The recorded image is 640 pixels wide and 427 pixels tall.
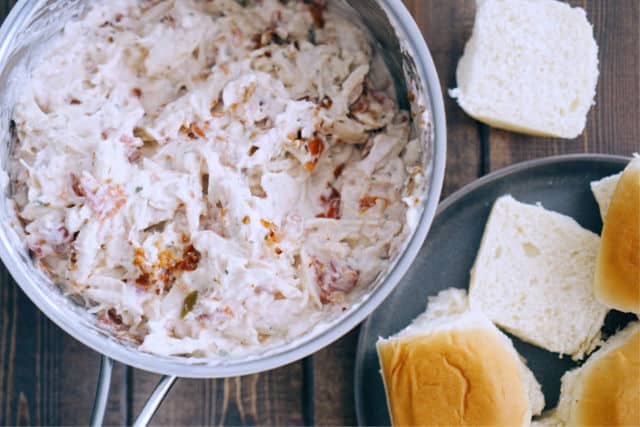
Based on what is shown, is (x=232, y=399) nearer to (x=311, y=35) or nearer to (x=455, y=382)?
(x=455, y=382)

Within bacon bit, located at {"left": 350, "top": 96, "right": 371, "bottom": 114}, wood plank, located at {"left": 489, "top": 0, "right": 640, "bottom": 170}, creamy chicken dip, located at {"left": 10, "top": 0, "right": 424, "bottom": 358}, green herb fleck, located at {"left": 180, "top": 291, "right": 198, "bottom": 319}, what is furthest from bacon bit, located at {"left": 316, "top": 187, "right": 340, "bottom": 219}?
wood plank, located at {"left": 489, "top": 0, "right": 640, "bottom": 170}

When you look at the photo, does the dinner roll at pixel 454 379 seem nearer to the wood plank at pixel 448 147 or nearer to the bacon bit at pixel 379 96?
the wood plank at pixel 448 147

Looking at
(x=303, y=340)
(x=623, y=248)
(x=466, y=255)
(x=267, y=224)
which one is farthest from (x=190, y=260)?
(x=623, y=248)

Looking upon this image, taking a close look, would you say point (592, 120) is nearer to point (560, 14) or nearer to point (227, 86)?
point (560, 14)

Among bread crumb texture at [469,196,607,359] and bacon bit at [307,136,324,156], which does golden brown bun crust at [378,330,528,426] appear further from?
bacon bit at [307,136,324,156]

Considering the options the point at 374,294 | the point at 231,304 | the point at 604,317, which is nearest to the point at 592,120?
the point at 604,317

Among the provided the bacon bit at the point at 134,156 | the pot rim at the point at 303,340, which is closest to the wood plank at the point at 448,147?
the pot rim at the point at 303,340
